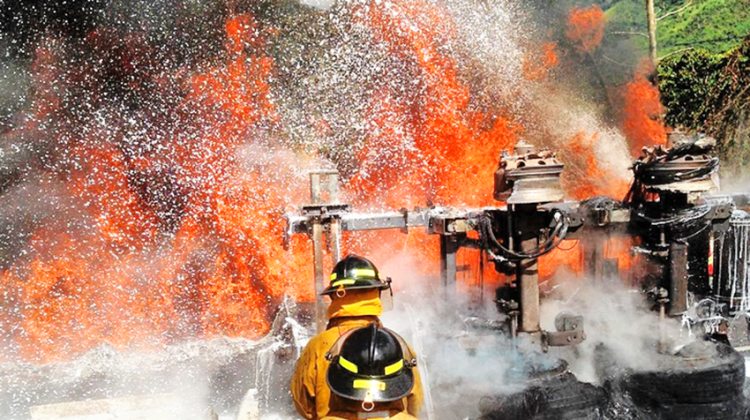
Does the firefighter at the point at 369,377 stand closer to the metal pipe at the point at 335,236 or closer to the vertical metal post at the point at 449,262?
the metal pipe at the point at 335,236

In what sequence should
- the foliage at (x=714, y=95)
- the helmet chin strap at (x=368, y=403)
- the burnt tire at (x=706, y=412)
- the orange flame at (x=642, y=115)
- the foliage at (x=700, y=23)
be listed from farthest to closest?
1. the foliage at (x=700, y=23)
2. the orange flame at (x=642, y=115)
3. the foliage at (x=714, y=95)
4. the burnt tire at (x=706, y=412)
5. the helmet chin strap at (x=368, y=403)

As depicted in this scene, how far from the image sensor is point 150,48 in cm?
1195

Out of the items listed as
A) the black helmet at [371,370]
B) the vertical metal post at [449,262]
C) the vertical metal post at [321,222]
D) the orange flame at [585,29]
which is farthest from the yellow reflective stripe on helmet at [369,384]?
the orange flame at [585,29]

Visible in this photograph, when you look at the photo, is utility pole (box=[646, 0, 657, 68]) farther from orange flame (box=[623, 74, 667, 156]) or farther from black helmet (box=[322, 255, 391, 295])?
black helmet (box=[322, 255, 391, 295])

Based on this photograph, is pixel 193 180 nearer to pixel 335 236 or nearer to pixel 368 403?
pixel 335 236

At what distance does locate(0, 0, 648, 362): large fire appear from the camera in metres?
11.0

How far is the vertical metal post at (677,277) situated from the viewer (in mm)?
6090

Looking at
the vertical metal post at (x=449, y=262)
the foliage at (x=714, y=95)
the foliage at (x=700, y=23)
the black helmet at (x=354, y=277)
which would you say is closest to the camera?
the black helmet at (x=354, y=277)

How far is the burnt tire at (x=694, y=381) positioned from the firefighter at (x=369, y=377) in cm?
404

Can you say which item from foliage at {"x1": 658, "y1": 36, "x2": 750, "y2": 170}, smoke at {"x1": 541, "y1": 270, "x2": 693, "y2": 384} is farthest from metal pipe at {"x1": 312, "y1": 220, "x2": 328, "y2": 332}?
foliage at {"x1": 658, "y1": 36, "x2": 750, "y2": 170}

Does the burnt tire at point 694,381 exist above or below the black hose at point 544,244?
below

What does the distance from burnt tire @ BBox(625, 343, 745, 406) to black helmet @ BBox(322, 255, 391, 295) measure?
3.41 metres

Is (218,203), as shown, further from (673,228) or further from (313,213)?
(673,228)

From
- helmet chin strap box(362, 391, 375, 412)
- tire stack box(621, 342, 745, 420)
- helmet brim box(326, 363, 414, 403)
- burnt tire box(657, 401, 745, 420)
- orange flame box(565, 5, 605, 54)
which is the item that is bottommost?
burnt tire box(657, 401, 745, 420)
